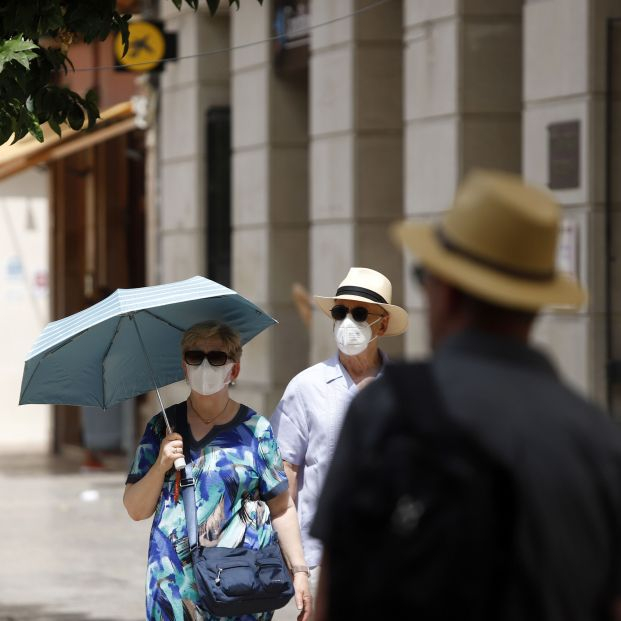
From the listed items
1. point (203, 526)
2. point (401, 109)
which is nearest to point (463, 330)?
point (203, 526)

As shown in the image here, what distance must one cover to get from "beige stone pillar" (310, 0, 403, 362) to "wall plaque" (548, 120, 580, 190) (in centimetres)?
314

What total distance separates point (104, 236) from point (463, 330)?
61.7ft

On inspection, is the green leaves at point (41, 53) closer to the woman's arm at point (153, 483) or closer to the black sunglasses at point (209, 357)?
the black sunglasses at point (209, 357)

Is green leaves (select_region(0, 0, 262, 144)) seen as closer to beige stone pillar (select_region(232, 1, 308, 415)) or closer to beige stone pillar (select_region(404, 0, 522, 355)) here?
beige stone pillar (select_region(404, 0, 522, 355))

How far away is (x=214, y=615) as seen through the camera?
5.61 meters

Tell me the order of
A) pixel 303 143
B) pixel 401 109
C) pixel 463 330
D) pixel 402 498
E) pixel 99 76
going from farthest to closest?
pixel 99 76
pixel 303 143
pixel 401 109
pixel 463 330
pixel 402 498

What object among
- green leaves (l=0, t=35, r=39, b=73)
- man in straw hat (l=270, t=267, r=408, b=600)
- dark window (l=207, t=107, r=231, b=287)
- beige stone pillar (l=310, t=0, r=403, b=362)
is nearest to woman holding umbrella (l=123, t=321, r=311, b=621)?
man in straw hat (l=270, t=267, r=408, b=600)

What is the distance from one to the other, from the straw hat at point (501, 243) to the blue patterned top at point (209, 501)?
275 centimetres

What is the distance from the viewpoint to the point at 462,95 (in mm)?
12711

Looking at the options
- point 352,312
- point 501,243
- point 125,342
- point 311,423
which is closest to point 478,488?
point 501,243

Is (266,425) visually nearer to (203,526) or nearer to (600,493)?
(203,526)

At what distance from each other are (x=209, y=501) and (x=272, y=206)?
1052cm

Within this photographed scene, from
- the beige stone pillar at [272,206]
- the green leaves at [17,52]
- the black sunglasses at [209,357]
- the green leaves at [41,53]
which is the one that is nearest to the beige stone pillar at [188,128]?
the beige stone pillar at [272,206]

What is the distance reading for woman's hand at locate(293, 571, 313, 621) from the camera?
5.89 m
